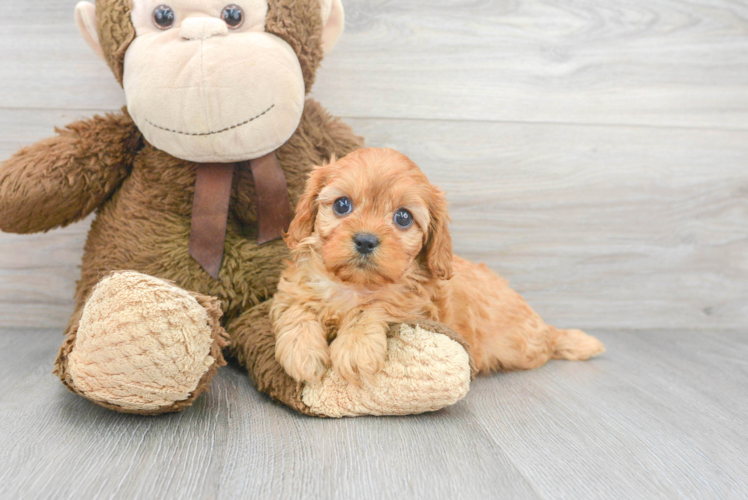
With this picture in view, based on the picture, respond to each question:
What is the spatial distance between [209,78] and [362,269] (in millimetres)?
610

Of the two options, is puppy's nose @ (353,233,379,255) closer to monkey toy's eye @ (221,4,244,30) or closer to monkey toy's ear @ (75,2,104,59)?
monkey toy's eye @ (221,4,244,30)

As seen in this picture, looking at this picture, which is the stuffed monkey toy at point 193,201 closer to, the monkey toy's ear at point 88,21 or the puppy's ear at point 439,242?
the monkey toy's ear at point 88,21

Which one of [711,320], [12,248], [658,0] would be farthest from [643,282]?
[12,248]

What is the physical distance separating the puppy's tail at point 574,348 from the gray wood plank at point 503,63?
0.80m

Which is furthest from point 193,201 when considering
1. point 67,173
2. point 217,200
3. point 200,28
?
point 200,28

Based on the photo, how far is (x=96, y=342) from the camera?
3.53ft

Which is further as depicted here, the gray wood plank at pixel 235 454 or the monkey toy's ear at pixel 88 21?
the monkey toy's ear at pixel 88 21

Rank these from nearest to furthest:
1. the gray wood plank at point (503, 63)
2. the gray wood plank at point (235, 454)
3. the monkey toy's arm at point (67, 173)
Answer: the gray wood plank at point (235, 454), the monkey toy's arm at point (67, 173), the gray wood plank at point (503, 63)

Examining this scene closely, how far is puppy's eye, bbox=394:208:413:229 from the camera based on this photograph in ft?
4.02

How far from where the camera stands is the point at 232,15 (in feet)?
4.51

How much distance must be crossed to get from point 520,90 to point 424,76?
36cm

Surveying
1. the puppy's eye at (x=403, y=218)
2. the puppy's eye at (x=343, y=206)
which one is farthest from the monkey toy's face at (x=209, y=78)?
the puppy's eye at (x=403, y=218)

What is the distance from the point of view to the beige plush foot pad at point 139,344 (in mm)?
1062

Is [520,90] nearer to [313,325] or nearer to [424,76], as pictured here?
[424,76]
